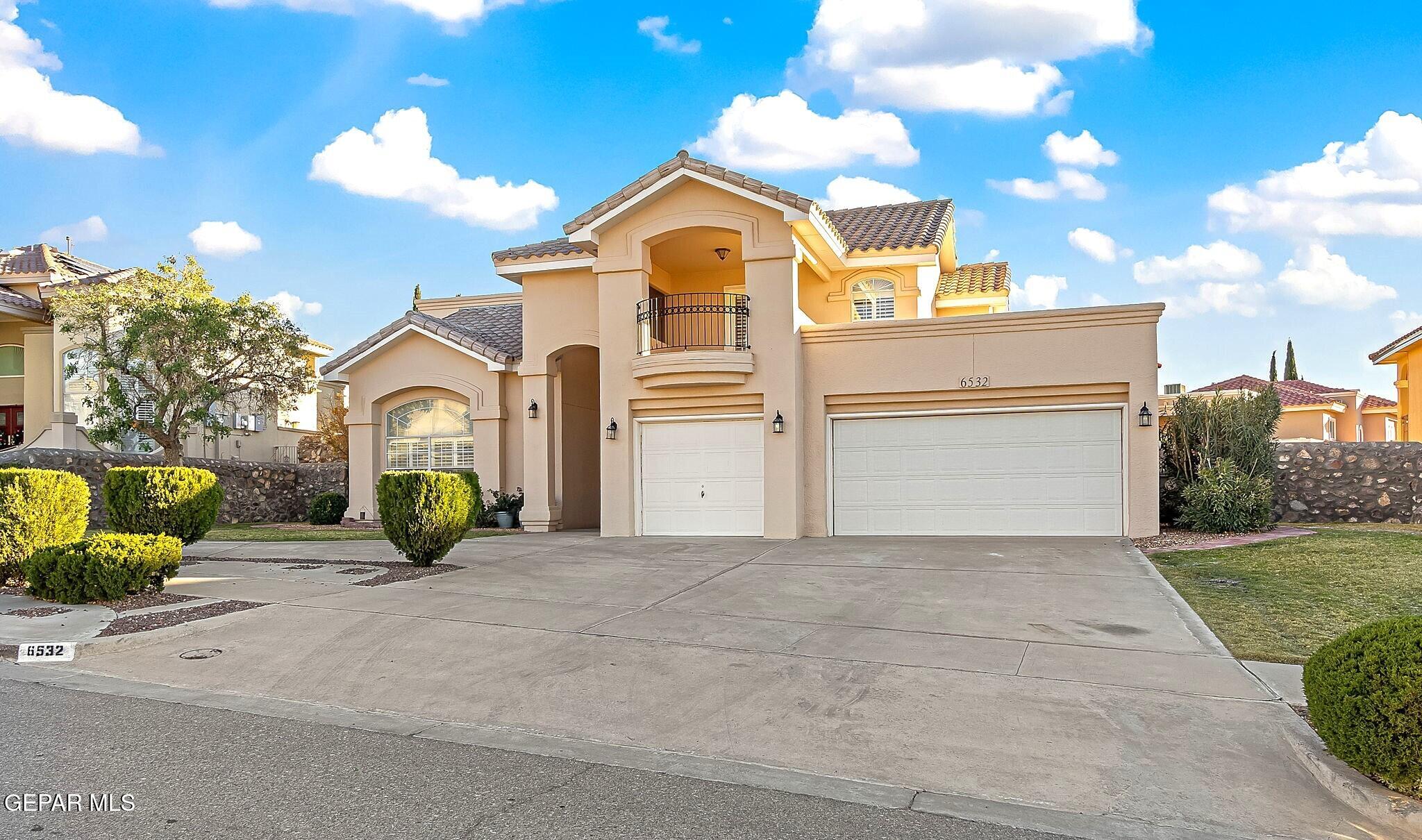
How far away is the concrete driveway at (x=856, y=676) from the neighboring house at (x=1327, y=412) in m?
27.0

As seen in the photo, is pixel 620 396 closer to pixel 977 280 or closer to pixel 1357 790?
pixel 977 280

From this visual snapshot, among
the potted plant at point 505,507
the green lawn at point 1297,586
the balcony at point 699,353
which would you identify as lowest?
the green lawn at point 1297,586

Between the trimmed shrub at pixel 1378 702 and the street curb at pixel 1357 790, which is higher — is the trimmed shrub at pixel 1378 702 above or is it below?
above

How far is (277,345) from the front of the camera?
21.9 meters

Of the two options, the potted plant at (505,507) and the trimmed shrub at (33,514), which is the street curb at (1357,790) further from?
the potted plant at (505,507)

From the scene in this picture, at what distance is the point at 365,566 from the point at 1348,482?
17.6 meters

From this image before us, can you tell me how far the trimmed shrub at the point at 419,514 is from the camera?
40.4 feet

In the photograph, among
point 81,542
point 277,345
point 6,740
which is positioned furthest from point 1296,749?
point 277,345

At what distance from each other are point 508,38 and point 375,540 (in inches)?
375

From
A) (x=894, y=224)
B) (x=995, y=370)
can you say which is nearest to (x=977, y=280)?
(x=894, y=224)

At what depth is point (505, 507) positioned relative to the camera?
19.8 m

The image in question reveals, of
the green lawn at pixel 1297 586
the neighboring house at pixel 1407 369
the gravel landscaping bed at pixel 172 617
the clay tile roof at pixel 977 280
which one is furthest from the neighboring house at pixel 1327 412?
the gravel landscaping bed at pixel 172 617

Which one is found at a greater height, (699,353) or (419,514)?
(699,353)

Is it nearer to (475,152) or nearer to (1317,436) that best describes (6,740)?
(475,152)
